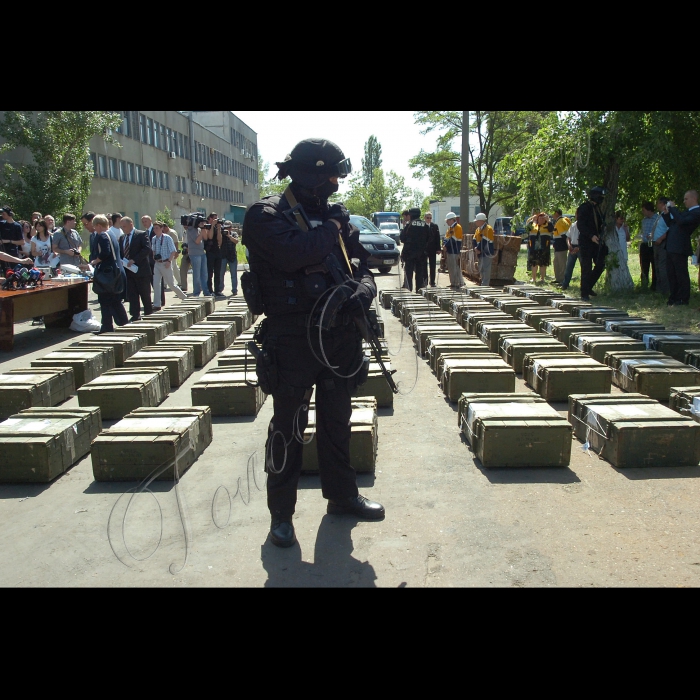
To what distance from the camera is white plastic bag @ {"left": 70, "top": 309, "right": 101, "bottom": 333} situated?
12.9 meters

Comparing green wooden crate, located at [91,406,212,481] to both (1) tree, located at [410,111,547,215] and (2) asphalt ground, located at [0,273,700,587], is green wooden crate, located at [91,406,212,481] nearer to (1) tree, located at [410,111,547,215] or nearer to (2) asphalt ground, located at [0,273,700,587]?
(2) asphalt ground, located at [0,273,700,587]

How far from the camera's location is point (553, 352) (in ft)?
27.5

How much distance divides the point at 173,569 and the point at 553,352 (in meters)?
5.70

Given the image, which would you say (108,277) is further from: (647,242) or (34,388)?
(647,242)

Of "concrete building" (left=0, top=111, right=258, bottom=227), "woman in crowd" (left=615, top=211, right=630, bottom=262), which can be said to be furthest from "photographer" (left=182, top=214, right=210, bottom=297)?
"concrete building" (left=0, top=111, right=258, bottom=227)

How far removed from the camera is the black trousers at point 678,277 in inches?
501

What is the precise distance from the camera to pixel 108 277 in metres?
11.6

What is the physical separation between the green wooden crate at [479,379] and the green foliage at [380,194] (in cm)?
5400

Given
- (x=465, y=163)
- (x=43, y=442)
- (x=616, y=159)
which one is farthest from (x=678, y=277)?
(x=465, y=163)

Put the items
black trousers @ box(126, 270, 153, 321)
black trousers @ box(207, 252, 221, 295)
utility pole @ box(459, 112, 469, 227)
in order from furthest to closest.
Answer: utility pole @ box(459, 112, 469, 227)
black trousers @ box(207, 252, 221, 295)
black trousers @ box(126, 270, 153, 321)

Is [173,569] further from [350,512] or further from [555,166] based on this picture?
[555,166]

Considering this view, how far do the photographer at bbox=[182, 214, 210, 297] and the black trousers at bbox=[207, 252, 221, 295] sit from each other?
36cm

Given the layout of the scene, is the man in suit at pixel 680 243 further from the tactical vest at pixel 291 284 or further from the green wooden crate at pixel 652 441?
the tactical vest at pixel 291 284

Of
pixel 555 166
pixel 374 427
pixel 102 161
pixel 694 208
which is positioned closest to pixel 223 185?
pixel 102 161
